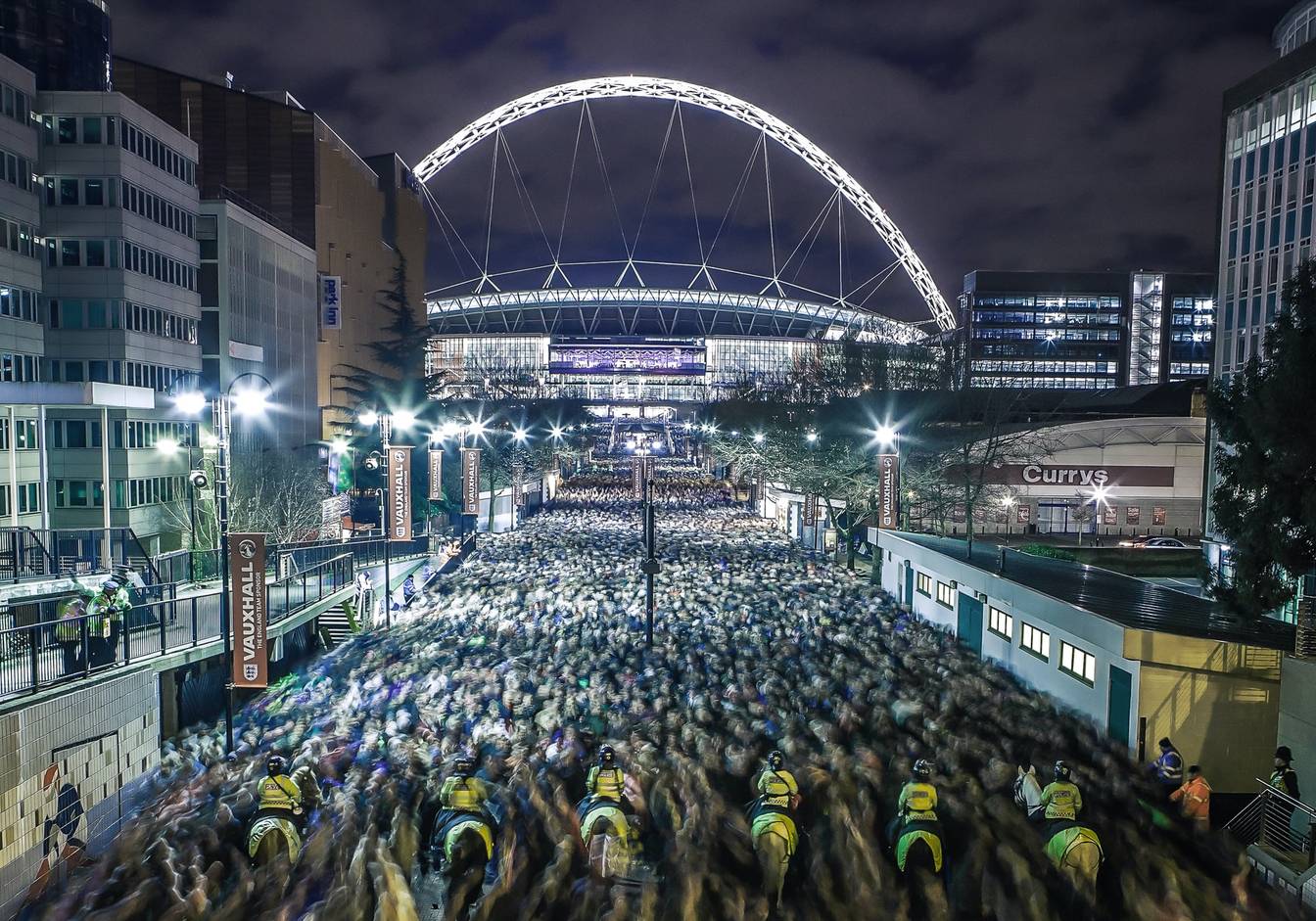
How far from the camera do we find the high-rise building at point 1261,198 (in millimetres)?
29156

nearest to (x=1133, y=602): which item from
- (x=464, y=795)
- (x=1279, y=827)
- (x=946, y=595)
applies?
(x=1279, y=827)

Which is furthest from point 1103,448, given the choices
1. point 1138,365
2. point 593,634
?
point 1138,365

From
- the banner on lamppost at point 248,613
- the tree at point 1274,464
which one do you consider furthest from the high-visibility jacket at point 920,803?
the banner on lamppost at point 248,613

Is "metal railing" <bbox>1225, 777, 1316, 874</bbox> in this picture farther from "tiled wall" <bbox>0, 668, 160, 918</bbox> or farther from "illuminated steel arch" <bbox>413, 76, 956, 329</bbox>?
"illuminated steel arch" <bbox>413, 76, 956, 329</bbox>

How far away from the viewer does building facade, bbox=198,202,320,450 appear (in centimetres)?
4344

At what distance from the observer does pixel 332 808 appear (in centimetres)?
991

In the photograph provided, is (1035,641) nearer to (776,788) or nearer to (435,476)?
(776,788)

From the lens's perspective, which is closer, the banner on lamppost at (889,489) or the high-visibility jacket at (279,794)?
the high-visibility jacket at (279,794)

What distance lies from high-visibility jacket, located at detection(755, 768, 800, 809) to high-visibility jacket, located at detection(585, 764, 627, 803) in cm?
158

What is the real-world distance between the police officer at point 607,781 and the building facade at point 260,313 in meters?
30.7

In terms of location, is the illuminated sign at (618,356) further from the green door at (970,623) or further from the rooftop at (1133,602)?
the green door at (970,623)

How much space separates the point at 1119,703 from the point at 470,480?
27641 millimetres

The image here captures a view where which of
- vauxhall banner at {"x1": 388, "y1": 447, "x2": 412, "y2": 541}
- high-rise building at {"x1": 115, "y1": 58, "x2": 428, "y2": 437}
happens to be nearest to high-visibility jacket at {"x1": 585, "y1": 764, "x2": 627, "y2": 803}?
vauxhall banner at {"x1": 388, "y1": 447, "x2": 412, "y2": 541}

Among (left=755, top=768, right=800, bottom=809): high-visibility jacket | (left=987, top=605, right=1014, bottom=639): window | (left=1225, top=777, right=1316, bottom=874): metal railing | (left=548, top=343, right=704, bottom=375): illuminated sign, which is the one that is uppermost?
(left=548, top=343, right=704, bottom=375): illuminated sign
